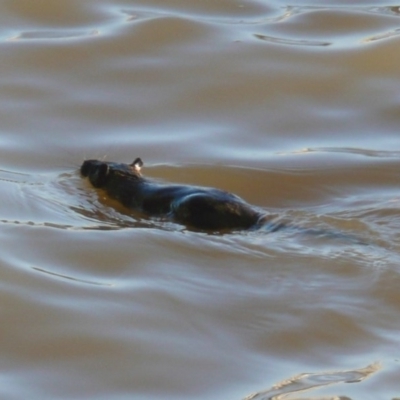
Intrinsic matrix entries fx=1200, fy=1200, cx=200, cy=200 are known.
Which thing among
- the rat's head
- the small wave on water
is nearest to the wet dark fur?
the rat's head

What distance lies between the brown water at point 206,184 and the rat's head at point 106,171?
0.07 m

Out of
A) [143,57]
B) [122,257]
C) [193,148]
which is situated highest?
[143,57]

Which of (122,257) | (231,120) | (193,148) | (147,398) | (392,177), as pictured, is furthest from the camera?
(231,120)

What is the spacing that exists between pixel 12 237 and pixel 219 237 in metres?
0.87

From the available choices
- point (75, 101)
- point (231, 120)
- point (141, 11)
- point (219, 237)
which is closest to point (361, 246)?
point (219, 237)

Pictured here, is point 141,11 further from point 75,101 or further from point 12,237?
point 12,237

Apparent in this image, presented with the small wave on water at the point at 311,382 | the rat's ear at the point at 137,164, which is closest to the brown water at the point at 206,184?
the small wave on water at the point at 311,382

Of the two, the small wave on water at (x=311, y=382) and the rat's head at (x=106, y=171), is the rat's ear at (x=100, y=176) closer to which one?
the rat's head at (x=106, y=171)

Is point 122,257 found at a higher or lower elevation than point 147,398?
higher

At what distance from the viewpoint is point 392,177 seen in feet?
19.7

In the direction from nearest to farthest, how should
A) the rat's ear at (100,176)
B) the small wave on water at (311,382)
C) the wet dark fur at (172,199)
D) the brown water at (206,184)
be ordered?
1. the small wave on water at (311,382)
2. the brown water at (206,184)
3. the wet dark fur at (172,199)
4. the rat's ear at (100,176)

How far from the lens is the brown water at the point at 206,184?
384 centimetres

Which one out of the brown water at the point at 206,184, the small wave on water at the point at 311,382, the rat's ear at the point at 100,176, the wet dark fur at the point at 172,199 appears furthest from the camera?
the rat's ear at the point at 100,176

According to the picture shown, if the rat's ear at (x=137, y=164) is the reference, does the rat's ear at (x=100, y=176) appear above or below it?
below
